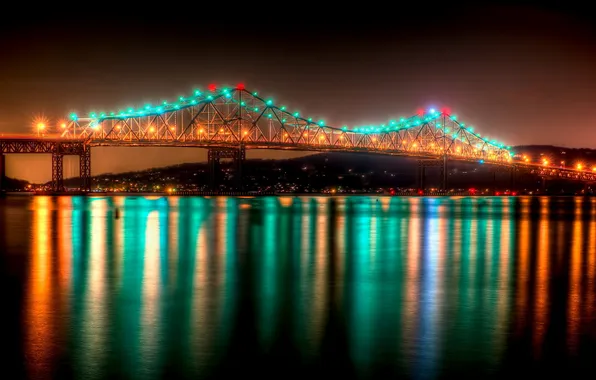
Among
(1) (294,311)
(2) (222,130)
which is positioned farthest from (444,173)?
(1) (294,311)

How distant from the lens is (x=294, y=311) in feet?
32.4

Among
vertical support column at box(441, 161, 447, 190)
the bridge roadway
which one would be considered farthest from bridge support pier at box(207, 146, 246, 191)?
vertical support column at box(441, 161, 447, 190)

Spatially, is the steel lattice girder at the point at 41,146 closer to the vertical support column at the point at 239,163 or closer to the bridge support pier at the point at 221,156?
the bridge support pier at the point at 221,156

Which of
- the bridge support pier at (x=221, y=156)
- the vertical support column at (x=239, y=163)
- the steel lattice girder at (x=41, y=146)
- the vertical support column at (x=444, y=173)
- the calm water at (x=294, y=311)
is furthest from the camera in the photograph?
the vertical support column at (x=444, y=173)

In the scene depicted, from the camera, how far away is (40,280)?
514 inches

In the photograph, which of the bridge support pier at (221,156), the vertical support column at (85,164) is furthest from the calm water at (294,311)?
the vertical support column at (85,164)

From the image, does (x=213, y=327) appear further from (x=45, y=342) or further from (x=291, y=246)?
(x=291, y=246)

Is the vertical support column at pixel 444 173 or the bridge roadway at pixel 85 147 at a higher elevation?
the bridge roadway at pixel 85 147

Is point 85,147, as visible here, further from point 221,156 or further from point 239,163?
point 239,163

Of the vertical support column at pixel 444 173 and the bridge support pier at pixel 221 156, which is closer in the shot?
the bridge support pier at pixel 221 156

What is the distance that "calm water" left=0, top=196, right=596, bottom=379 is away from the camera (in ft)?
23.4

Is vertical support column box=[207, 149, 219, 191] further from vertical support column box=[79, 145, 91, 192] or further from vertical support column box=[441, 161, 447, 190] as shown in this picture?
vertical support column box=[441, 161, 447, 190]

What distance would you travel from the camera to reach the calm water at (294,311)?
7137 millimetres

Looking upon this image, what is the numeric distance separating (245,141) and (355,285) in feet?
244
